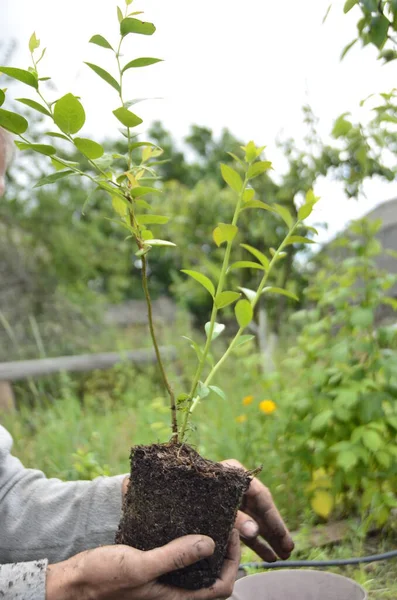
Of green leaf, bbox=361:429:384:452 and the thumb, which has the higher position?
the thumb

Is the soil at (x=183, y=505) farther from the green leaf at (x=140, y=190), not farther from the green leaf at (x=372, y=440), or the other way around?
the green leaf at (x=372, y=440)

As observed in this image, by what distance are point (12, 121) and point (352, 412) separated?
170 centimetres

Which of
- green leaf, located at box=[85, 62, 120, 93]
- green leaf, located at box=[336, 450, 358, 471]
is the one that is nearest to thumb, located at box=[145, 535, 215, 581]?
green leaf, located at box=[85, 62, 120, 93]

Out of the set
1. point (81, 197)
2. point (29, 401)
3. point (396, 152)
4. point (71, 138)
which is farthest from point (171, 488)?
point (81, 197)

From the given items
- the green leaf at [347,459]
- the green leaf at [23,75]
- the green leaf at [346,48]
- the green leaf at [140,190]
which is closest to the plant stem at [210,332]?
the green leaf at [140,190]

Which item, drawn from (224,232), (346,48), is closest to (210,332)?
(224,232)

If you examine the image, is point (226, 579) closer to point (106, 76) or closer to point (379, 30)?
point (106, 76)

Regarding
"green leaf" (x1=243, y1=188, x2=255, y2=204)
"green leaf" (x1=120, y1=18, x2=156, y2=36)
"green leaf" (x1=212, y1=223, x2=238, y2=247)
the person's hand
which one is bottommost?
the person's hand

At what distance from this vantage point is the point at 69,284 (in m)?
8.97

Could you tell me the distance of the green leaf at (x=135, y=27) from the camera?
3.09 feet

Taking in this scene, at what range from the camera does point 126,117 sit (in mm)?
976

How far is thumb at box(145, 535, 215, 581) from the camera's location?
94cm

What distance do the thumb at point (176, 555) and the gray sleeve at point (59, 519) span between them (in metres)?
0.46

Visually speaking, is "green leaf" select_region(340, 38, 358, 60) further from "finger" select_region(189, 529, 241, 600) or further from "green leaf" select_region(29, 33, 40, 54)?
"finger" select_region(189, 529, 241, 600)
